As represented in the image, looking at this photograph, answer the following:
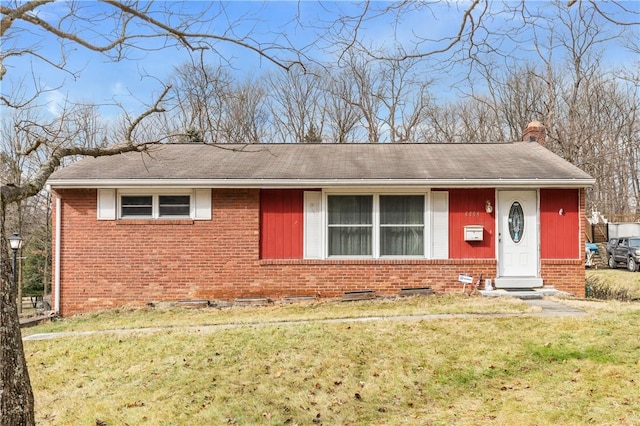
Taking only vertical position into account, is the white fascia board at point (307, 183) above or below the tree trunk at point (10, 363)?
above

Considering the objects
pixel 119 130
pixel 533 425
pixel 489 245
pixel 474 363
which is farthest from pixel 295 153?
pixel 119 130

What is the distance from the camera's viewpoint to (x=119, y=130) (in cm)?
2194

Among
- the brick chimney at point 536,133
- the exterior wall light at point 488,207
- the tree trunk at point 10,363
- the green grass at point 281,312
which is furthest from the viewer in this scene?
the brick chimney at point 536,133

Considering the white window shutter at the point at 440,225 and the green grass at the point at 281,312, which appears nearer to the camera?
the green grass at the point at 281,312

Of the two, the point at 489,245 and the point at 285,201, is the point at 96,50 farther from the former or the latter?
the point at 489,245

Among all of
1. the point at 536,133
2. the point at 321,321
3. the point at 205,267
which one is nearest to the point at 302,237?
the point at 205,267

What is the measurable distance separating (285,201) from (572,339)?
6.30 meters

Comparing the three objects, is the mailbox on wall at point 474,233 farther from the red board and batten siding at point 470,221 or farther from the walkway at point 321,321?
the walkway at point 321,321

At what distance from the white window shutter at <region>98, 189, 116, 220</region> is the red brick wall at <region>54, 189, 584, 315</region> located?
0.13m

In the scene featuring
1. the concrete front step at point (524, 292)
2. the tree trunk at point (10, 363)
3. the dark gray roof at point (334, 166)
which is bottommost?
the concrete front step at point (524, 292)

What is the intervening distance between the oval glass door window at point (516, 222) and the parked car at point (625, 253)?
1085 centimetres

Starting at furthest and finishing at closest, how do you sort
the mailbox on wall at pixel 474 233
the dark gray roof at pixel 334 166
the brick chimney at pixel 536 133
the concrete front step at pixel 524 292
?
the brick chimney at pixel 536 133 → the mailbox on wall at pixel 474 233 → the dark gray roof at pixel 334 166 → the concrete front step at pixel 524 292

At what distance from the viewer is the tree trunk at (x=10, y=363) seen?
3318 mm

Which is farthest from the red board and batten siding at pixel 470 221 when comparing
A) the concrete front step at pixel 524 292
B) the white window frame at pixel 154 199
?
the white window frame at pixel 154 199
